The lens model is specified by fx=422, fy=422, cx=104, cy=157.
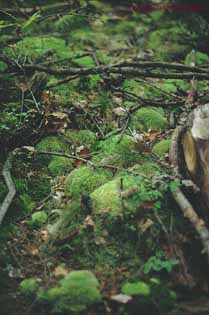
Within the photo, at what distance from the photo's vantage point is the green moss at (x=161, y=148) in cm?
458

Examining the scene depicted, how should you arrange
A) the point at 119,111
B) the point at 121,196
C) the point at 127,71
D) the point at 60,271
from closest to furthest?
the point at 60,271 < the point at 121,196 < the point at 127,71 < the point at 119,111

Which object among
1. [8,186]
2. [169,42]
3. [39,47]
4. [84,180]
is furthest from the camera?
[169,42]

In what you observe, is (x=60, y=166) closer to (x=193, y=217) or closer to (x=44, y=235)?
(x=44, y=235)

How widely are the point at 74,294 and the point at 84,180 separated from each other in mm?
1282

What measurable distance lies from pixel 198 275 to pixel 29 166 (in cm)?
209

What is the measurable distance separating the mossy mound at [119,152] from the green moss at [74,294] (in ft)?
4.76

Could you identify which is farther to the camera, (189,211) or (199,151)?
(199,151)

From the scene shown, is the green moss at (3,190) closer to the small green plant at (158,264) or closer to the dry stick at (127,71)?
the small green plant at (158,264)

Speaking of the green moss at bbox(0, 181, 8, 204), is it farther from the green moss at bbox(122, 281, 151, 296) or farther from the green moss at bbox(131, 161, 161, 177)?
the green moss at bbox(122, 281, 151, 296)

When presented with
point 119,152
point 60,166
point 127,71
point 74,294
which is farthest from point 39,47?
point 74,294

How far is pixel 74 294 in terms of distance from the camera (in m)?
3.13

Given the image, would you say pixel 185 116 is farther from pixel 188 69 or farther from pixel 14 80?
pixel 14 80

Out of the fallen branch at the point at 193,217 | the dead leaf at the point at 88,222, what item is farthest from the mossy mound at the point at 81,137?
the fallen branch at the point at 193,217

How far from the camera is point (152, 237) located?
353 centimetres
